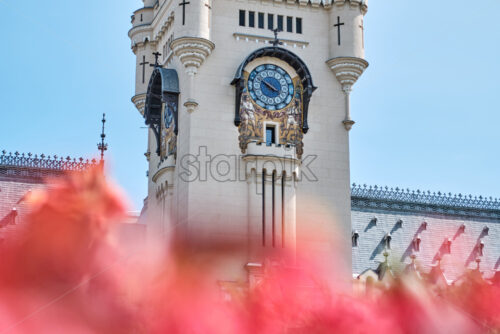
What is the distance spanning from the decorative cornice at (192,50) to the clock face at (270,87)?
263cm

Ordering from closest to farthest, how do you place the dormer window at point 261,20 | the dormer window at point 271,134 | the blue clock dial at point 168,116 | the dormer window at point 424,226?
1. the dormer window at point 271,134
2. the dormer window at point 261,20
3. the blue clock dial at point 168,116
4. the dormer window at point 424,226

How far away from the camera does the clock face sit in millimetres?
51781

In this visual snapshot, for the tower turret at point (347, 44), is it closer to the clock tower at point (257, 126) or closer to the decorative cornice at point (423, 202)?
the clock tower at point (257, 126)

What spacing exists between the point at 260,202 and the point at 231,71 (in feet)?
22.4

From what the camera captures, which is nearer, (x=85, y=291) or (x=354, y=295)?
(x=85, y=291)

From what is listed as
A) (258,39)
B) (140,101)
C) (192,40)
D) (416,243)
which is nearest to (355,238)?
(416,243)

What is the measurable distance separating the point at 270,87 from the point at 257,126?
2.26 metres

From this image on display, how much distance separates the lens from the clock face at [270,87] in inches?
2039

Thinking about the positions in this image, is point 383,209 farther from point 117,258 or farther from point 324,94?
point 117,258

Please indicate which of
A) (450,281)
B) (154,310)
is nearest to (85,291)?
(154,310)

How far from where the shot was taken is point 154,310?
143ft

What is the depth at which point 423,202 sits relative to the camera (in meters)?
69.9

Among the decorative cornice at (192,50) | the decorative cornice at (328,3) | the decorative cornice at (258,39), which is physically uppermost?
the decorative cornice at (328,3)

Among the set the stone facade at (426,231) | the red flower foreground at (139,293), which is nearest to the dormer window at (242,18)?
the red flower foreground at (139,293)
